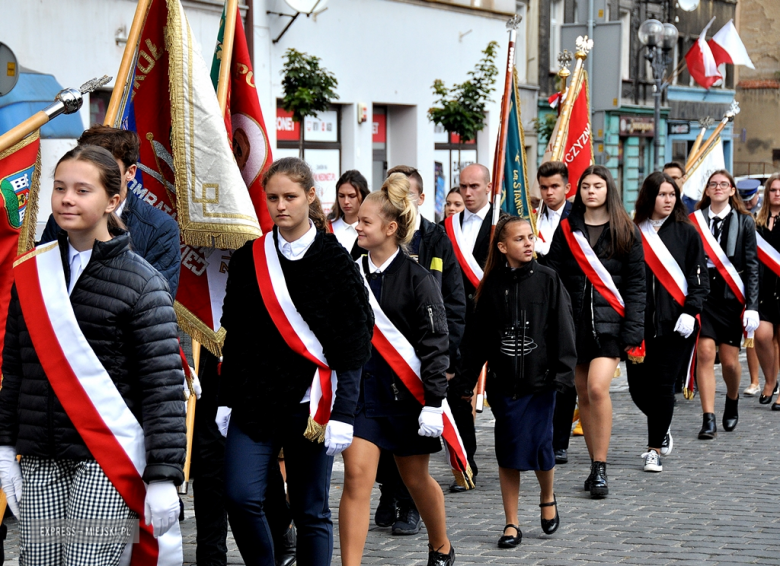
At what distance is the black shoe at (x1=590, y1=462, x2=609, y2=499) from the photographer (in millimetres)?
7074

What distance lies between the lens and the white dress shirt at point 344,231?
24.0 ft

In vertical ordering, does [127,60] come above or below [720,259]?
above

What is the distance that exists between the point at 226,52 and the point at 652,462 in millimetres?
3780

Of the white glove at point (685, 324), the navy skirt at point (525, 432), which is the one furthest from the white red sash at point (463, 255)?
the navy skirt at point (525, 432)

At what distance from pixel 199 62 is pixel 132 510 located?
9.21ft

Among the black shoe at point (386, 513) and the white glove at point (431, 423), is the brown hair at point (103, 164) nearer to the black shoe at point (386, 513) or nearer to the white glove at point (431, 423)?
the white glove at point (431, 423)

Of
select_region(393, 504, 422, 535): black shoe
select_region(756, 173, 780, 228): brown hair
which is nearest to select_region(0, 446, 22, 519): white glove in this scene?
select_region(393, 504, 422, 535): black shoe

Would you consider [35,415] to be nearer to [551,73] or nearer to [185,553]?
[185,553]

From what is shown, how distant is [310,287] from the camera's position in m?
4.53

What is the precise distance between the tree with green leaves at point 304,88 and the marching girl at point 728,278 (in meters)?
8.65

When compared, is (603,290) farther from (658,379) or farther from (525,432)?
(525,432)

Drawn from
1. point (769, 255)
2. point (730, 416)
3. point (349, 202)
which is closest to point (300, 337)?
point (349, 202)

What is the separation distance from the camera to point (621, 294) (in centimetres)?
738

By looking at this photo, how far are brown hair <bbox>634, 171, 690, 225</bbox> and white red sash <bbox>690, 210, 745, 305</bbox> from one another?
4.70ft
